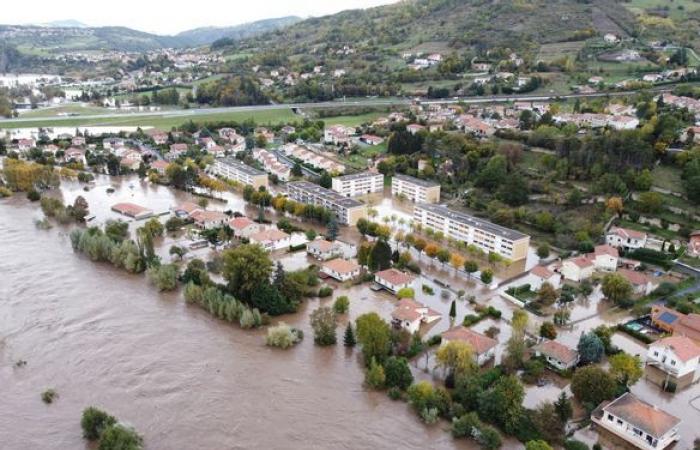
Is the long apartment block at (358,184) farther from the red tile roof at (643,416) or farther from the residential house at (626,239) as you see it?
the red tile roof at (643,416)

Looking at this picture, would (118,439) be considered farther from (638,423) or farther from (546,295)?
(546,295)

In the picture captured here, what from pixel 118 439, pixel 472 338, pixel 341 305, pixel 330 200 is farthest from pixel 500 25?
pixel 118 439

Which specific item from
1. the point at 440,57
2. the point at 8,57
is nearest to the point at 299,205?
the point at 440,57

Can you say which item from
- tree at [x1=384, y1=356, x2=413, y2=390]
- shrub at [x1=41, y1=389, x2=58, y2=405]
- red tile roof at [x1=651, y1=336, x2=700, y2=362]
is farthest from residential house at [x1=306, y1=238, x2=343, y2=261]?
red tile roof at [x1=651, y1=336, x2=700, y2=362]

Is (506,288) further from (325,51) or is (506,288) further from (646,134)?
(325,51)

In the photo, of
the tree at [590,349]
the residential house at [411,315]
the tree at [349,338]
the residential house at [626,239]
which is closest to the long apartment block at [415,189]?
the residential house at [626,239]

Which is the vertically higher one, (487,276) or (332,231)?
(332,231)

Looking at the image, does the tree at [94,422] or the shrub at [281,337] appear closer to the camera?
the tree at [94,422]
